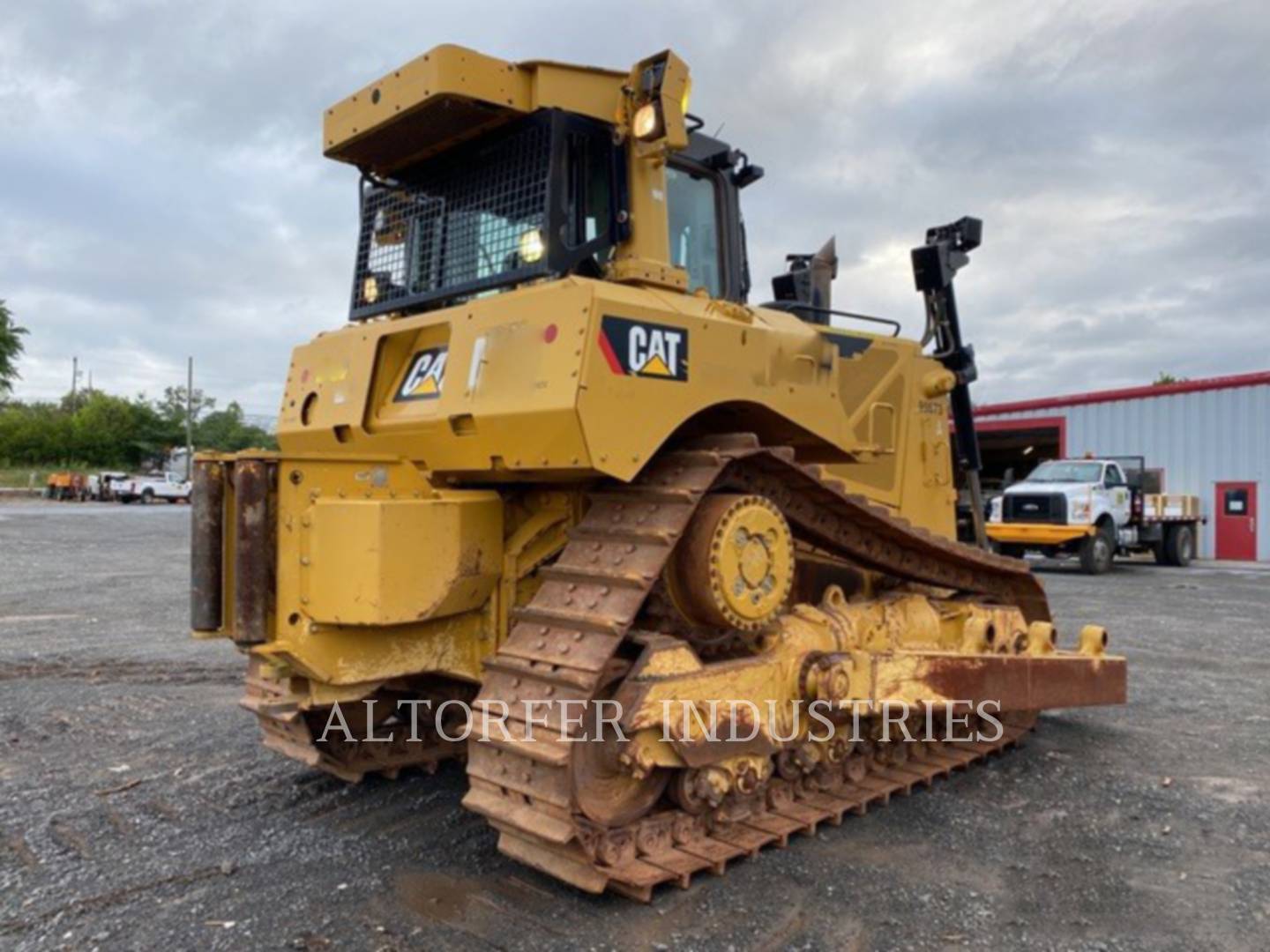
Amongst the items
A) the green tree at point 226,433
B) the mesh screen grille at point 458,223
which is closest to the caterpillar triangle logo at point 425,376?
the mesh screen grille at point 458,223

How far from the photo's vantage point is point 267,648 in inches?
149

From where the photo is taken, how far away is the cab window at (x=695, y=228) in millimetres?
4645

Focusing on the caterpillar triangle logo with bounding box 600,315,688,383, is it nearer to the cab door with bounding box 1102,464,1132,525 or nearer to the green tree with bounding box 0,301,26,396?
the cab door with bounding box 1102,464,1132,525

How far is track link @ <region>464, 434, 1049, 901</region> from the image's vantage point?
11.3ft

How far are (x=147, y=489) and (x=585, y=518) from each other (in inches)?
1916

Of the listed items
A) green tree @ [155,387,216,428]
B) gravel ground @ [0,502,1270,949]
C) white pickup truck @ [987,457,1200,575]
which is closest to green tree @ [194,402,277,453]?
green tree @ [155,387,216,428]

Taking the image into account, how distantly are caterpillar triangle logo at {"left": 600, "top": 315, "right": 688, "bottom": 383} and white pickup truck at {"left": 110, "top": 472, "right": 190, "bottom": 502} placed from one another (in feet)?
155

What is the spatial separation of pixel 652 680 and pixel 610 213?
6.50ft

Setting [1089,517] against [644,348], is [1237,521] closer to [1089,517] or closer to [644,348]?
[1089,517]

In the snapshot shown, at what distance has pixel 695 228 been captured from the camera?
4770mm

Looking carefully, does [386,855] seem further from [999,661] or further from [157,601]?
[157,601]

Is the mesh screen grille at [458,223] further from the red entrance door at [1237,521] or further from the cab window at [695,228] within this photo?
the red entrance door at [1237,521]

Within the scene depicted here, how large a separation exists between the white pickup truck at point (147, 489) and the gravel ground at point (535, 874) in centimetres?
4371

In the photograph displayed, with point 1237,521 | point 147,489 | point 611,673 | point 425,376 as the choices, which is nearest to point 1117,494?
point 1237,521
